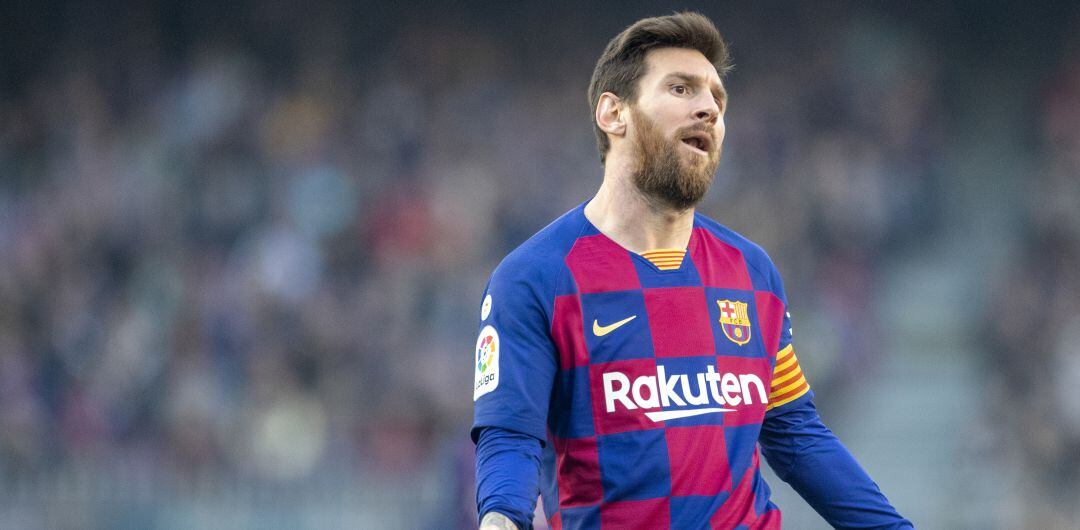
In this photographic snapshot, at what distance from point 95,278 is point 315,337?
72.5 inches

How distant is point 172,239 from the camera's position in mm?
10398

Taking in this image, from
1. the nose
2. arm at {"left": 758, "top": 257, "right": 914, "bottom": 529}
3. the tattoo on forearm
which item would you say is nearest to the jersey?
arm at {"left": 758, "top": 257, "right": 914, "bottom": 529}

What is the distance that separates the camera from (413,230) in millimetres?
10484

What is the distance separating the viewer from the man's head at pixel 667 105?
317cm

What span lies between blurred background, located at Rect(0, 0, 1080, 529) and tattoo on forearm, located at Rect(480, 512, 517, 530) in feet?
19.8

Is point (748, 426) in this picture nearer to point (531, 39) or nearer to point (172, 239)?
point (172, 239)

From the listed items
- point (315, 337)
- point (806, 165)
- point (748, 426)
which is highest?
point (806, 165)

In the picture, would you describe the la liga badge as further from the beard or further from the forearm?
the beard

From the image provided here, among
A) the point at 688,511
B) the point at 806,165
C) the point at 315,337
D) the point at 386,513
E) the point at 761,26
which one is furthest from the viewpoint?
the point at 761,26

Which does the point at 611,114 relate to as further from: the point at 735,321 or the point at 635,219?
the point at 735,321

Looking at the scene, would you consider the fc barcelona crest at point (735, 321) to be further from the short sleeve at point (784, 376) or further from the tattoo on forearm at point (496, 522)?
the tattoo on forearm at point (496, 522)

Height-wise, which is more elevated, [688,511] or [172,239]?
[172,239]

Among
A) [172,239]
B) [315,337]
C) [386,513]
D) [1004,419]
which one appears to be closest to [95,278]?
[172,239]

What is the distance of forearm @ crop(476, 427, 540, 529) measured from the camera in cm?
274
